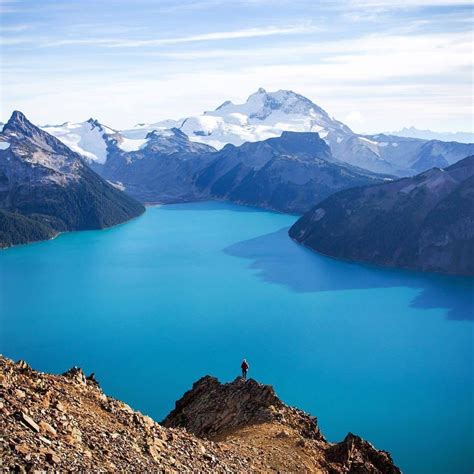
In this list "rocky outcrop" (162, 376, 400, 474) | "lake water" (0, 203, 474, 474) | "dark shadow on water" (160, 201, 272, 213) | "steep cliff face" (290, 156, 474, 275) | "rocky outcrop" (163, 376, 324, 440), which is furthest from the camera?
"dark shadow on water" (160, 201, 272, 213)

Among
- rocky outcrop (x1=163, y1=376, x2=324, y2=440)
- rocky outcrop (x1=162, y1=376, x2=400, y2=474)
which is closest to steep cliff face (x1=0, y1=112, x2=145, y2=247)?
rocky outcrop (x1=163, y1=376, x2=324, y2=440)

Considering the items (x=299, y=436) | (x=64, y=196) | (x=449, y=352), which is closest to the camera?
(x=299, y=436)

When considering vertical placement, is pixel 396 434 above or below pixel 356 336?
below

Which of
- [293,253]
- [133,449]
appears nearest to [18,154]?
[293,253]

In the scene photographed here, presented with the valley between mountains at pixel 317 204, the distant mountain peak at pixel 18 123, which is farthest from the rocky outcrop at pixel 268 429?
the distant mountain peak at pixel 18 123

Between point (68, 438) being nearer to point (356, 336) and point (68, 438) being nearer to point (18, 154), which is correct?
point (356, 336)

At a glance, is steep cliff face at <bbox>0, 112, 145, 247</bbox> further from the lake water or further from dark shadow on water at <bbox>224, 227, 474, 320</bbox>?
dark shadow on water at <bbox>224, 227, 474, 320</bbox>
